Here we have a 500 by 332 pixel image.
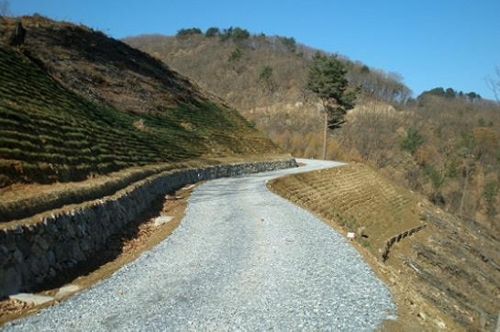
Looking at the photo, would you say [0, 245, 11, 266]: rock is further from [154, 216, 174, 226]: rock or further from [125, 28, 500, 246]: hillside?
[125, 28, 500, 246]: hillside

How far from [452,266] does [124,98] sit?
74.6 ft

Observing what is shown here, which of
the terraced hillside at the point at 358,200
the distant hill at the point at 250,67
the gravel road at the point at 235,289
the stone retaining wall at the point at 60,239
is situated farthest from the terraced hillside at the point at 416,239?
the distant hill at the point at 250,67

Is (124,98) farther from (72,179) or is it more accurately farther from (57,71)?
(72,179)

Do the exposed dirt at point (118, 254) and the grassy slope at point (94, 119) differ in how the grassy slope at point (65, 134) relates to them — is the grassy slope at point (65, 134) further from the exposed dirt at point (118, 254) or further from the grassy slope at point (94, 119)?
the exposed dirt at point (118, 254)

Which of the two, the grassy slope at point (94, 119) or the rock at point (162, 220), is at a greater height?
the grassy slope at point (94, 119)

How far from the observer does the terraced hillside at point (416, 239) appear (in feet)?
64.9

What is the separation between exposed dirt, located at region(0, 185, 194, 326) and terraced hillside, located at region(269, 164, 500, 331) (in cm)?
570

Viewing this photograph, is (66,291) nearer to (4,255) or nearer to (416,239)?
(4,255)

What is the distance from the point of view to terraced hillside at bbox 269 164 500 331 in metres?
19.8

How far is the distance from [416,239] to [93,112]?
20.6m

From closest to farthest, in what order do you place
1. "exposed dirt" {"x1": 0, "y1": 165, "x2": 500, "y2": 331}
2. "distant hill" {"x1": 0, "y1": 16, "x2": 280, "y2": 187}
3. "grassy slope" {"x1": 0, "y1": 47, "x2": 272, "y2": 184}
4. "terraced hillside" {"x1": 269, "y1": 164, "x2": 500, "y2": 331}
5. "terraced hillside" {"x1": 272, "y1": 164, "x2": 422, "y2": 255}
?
"exposed dirt" {"x1": 0, "y1": 165, "x2": 500, "y2": 331}, "grassy slope" {"x1": 0, "y1": 47, "x2": 272, "y2": 184}, "distant hill" {"x1": 0, "y1": 16, "x2": 280, "y2": 187}, "terraced hillside" {"x1": 269, "y1": 164, "x2": 500, "y2": 331}, "terraced hillside" {"x1": 272, "y1": 164, "x2": 422, "y2": 255}

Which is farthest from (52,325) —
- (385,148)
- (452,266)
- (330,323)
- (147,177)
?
(385,148)

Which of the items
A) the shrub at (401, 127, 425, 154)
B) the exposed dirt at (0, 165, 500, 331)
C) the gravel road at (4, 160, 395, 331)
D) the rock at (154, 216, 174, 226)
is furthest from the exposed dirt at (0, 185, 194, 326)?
the shrub at (401, 127, 425, 154)

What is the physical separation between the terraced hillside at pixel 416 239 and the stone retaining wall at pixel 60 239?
269 inches
